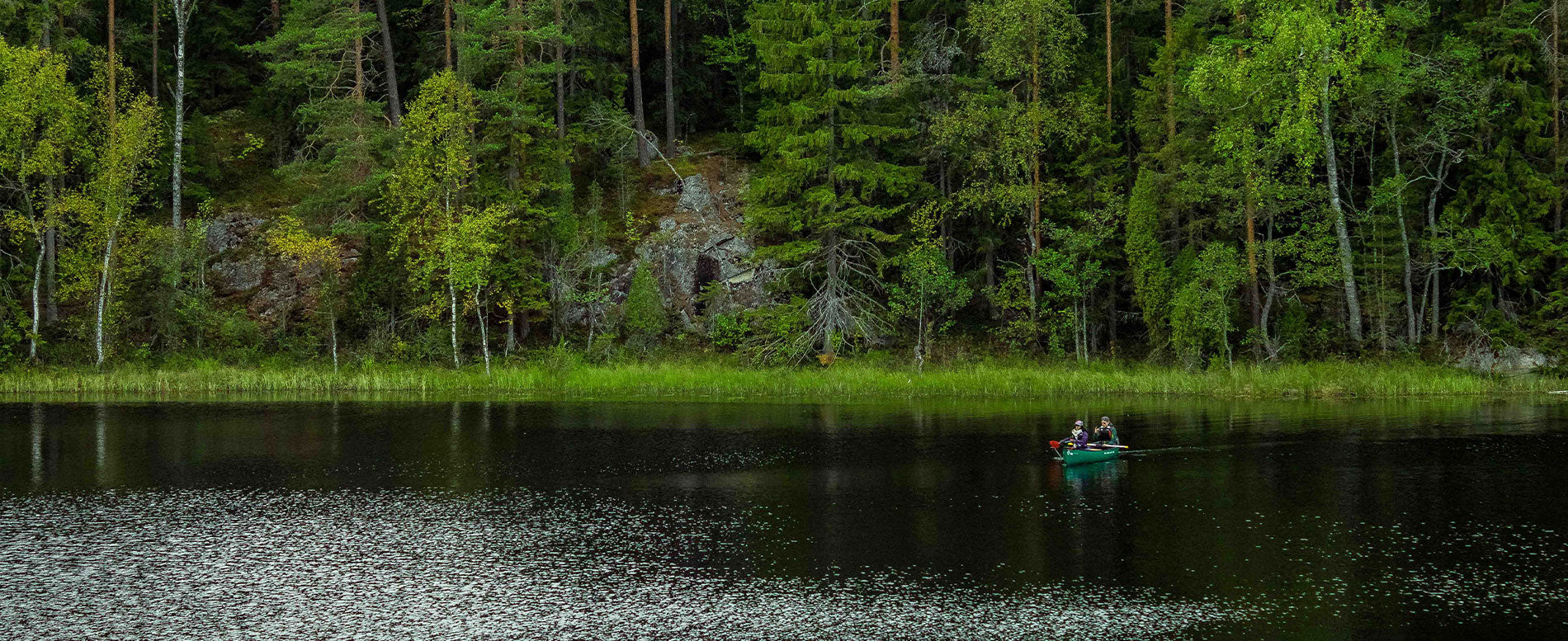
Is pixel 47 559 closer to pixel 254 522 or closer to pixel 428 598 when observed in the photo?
pixel 254 522

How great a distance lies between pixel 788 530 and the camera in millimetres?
22359

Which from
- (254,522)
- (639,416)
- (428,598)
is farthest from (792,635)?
(639,416)

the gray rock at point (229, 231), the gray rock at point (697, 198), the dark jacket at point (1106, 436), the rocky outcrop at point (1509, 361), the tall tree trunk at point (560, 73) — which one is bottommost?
the dark jacket at point (1106, 436)

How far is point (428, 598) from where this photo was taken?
17828 millimetres

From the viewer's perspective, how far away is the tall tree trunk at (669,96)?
60719mm

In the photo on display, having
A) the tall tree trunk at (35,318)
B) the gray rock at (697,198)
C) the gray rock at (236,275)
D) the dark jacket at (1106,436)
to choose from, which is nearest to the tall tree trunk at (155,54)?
the gray rock at (236,275)

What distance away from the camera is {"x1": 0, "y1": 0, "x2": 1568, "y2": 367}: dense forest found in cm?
4884

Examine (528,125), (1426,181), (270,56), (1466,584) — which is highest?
(270,56)

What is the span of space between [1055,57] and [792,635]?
4092cm

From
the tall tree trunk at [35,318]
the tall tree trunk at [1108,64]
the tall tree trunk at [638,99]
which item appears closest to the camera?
the tall tree trunk at [35,318]

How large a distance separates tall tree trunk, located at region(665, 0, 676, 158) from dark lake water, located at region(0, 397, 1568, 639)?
95.5ft

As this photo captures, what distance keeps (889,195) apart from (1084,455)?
91.6 feet

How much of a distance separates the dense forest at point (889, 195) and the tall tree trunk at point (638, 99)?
57cm

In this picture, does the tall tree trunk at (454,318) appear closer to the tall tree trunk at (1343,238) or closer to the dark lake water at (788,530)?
the dark lake water at (788,530)
